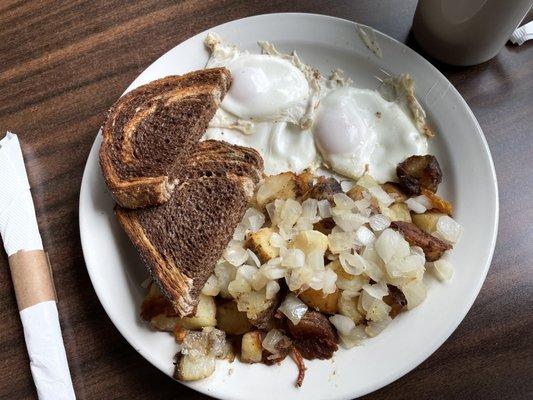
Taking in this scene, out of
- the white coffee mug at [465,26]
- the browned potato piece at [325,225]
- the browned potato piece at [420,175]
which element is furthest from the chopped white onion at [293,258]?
the white coffee mug at [465,26]

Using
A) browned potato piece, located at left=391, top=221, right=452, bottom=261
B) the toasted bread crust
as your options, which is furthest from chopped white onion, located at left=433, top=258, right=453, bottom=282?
the toasted bread crust

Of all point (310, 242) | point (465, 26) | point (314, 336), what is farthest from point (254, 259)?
point (465, 26)

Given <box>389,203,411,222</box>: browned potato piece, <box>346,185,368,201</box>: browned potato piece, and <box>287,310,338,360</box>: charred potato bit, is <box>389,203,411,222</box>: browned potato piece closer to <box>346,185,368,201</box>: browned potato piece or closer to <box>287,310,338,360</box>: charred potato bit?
<box>346,185,368,201</box>: browned potato piece

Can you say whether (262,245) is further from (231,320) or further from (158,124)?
(158,124)

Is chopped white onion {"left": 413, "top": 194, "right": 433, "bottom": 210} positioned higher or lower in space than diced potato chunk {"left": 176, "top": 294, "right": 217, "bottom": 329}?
higher

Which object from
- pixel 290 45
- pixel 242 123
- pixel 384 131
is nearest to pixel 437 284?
pixel 384 131

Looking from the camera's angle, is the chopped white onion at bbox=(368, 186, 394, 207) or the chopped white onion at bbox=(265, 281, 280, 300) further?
the chopped white onion at bbox=(368, 186, 394, 207)

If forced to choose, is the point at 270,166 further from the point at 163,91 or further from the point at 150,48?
the point at 150,48
